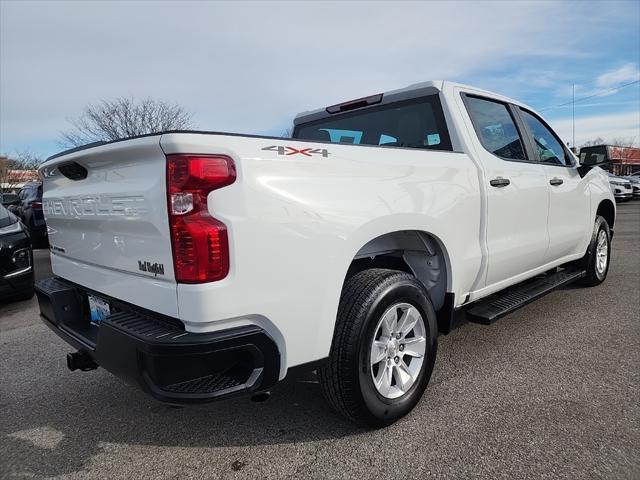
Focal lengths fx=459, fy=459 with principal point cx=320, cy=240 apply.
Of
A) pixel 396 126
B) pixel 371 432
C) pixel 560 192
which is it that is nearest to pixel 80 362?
pixel 371 432

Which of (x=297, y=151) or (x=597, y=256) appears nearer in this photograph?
(x=297, y=151)

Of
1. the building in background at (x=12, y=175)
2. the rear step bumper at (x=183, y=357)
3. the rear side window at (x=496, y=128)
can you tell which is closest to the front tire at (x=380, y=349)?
the rear step bumper at (x=183, y=357)

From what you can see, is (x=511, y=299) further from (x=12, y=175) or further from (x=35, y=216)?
(x=12, y=175)

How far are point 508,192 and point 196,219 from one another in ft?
7.93

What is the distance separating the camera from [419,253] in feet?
9.89

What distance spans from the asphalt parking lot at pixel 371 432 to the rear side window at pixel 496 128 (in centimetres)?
153

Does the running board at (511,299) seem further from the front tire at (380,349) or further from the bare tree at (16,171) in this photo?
the bare tree at (16,171)

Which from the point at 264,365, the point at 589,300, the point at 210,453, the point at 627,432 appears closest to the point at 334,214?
the point at 264,365

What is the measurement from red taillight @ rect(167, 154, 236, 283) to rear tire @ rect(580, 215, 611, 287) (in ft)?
15.0

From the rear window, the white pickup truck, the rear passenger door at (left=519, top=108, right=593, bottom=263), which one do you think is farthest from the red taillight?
the rear passenger door at (left=519, top=108, right=593, bottom=263)

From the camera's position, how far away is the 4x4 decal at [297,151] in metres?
→ 1.98

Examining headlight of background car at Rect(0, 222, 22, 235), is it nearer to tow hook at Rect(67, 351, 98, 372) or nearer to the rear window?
tow hook at Rect(67, 351, 98, 372)

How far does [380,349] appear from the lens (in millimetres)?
2463

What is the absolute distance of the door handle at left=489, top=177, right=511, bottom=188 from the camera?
10.3 feet
